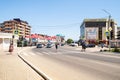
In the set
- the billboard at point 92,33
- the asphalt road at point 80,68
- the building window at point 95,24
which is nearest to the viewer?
the asphalt road at point 80,68

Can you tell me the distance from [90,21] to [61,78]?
527 feet

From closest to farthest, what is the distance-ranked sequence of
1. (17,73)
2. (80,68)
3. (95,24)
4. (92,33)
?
(17,73)
(80,68)
(92,33)
(95,24)

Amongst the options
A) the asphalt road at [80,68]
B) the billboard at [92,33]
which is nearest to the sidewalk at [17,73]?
the asphalt road at [80,68]

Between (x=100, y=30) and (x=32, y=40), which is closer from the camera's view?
(x=32, y=40)

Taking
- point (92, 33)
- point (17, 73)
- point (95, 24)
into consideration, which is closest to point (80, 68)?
point (17, 73)

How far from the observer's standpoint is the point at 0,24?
19938cm

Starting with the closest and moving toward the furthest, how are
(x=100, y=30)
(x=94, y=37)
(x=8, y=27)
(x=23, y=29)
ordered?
(x=94, y=37) < (x=100, y=30) < (x=8, y=27) < (x=23, y=29)

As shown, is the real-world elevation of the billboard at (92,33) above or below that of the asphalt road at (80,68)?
above

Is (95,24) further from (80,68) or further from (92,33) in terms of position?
(80,68)

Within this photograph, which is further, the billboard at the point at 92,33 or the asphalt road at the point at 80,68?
the billboard at the point at 92,33

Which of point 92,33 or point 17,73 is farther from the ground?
point 92,33

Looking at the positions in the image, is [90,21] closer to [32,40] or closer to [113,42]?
[32,40]

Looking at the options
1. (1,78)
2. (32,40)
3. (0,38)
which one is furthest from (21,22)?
(1,78)

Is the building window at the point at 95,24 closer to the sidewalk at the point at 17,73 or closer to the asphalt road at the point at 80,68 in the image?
the asphalt road at the point at 80,68
